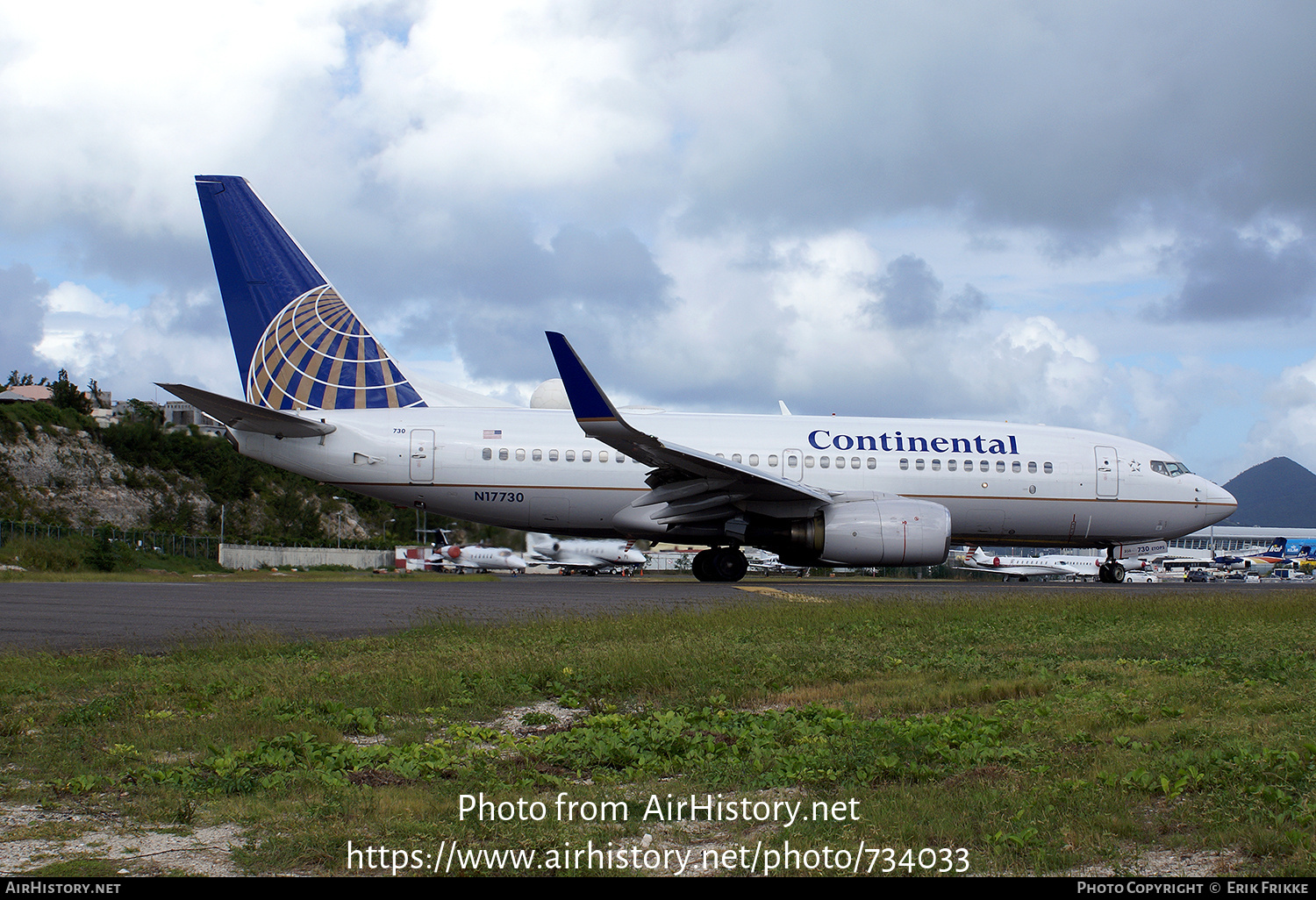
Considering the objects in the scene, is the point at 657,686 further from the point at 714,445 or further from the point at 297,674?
the point at 714,445

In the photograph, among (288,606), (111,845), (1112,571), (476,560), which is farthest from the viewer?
(476,560)

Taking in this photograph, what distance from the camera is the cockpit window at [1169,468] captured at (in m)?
23.2

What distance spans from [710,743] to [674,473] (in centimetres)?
1509

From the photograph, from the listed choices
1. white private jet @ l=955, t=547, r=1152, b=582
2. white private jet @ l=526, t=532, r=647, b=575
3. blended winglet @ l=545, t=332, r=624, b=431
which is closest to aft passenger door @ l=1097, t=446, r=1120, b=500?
blended winglet @ l=545, t=332, r=624, b=431

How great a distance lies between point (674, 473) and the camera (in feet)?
65.0

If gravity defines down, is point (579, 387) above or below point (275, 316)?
below

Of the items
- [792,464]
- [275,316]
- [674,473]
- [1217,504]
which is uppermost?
[275,316]

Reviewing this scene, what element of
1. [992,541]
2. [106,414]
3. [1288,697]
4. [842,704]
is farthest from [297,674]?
A: [106,414]

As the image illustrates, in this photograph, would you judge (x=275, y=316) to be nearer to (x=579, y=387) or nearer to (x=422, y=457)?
(x=422, y=457)

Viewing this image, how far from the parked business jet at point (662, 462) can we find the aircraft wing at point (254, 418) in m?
0.05

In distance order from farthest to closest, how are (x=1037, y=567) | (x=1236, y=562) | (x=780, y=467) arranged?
1. (x=1236, y=562)
2. (x=1037, y=567)
3. (x=780, y=467)

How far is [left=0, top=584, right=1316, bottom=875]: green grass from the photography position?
136 inches

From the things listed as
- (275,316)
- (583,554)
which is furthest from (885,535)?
(583,554)

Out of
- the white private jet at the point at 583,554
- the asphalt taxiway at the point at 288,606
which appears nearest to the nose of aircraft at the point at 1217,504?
the asphalt taxiway at the point at 288,606
